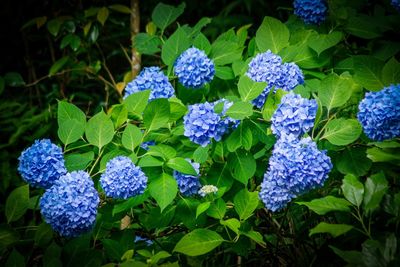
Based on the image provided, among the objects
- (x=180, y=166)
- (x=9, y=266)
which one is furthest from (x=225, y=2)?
(x=9, y=266)

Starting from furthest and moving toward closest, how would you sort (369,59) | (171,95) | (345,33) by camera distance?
(345,33) < (171,95) < (369,59)

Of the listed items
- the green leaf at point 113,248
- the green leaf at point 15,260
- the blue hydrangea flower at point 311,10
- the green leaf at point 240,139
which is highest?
the blue hydrangea flower at point 311,10

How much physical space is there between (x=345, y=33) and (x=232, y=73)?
1.75 feet

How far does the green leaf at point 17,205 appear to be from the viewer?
5.14 feet

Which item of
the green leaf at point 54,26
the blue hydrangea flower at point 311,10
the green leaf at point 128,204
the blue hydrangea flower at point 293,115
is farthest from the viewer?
the green leaf at point 54,26

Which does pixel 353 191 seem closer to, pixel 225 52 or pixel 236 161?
pixel 236 161

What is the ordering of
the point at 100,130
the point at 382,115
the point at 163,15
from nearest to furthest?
1. the point at 382,115
2. the point at 100,130
3. the point at 163,15

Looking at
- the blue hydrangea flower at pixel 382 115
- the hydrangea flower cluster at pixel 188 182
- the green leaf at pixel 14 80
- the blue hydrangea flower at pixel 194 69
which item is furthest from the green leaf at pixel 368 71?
the green leaf at pixel 14 80

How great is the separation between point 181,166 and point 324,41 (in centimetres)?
76

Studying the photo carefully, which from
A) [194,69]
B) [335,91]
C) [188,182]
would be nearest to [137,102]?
[194,69]

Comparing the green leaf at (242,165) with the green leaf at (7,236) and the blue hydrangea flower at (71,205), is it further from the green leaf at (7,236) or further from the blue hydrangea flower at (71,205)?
the green leaf at (7,236)

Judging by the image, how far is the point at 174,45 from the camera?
1.83 metres

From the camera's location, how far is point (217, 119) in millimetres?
1464

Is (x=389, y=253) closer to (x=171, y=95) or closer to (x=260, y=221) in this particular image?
(x=260, y=221)
